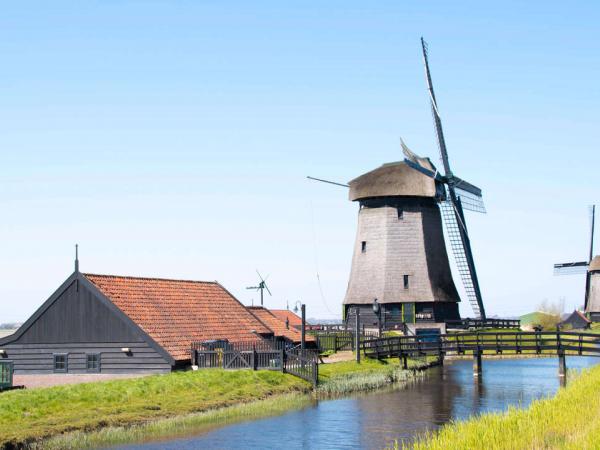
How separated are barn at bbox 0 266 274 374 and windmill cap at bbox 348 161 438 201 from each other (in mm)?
24429

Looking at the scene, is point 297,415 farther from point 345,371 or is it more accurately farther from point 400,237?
point 400,237

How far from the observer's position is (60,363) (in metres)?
33.2

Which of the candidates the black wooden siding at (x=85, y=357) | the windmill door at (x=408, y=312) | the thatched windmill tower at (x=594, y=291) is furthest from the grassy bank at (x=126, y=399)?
the thatched windmill tower at (x=594, y=291)

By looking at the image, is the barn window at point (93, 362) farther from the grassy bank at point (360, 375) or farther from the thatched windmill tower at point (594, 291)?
the thatched windmill tower at point (594, 291)

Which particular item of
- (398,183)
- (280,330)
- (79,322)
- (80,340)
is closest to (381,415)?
(80,340)

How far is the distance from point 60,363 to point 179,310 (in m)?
5.29

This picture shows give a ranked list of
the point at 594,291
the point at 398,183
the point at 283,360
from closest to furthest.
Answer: the point at 283,360, the point at 398,183, the point at 594,291

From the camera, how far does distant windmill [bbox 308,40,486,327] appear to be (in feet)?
186

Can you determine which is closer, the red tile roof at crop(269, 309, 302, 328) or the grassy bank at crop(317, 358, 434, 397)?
the grassy bank at crop(317, 358, 434, 397)

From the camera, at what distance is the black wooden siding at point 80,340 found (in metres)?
32.3

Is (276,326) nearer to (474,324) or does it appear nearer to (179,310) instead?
(179,310)

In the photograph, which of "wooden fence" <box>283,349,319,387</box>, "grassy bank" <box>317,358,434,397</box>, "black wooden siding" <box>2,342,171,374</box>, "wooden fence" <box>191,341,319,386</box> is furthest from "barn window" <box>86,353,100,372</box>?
"grassy bank" <box>317,358,434,397</box>

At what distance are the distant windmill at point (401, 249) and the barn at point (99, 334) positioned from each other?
2365 centimetres

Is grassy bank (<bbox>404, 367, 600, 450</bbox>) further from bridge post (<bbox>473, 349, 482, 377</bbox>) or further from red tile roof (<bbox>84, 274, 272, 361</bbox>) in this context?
bridge post (<bbox>473, 349, 482, 377</bbox>)
